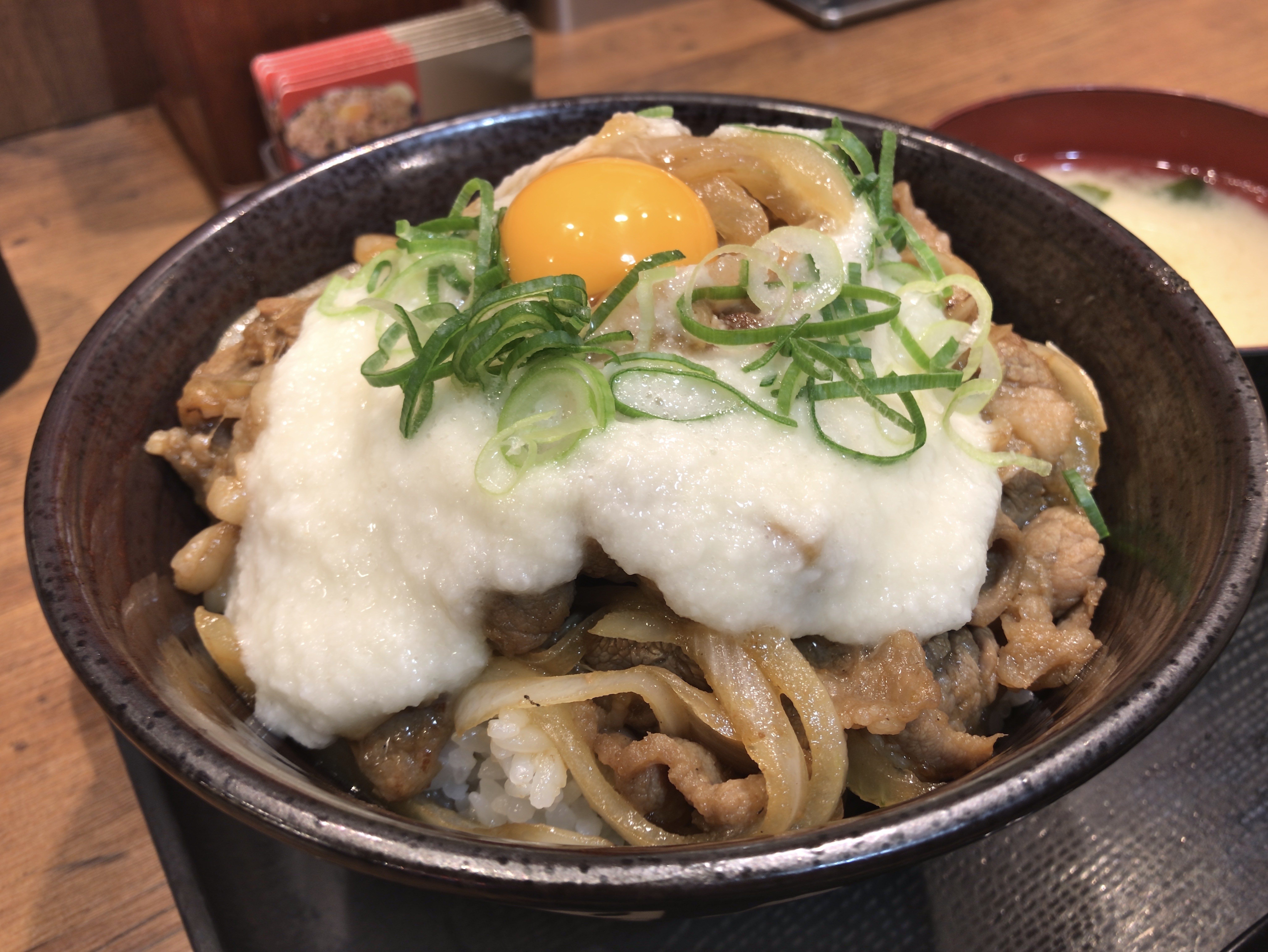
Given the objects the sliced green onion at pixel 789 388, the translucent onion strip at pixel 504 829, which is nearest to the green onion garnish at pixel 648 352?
the sliced green onion at pixel 789 388

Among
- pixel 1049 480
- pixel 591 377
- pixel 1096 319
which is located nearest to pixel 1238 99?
pixel 1096 319

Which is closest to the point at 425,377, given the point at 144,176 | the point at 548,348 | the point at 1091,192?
the point at 548,348

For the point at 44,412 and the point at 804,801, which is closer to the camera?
the point at 804,801

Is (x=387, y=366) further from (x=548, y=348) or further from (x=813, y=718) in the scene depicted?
(x=813, y=718)

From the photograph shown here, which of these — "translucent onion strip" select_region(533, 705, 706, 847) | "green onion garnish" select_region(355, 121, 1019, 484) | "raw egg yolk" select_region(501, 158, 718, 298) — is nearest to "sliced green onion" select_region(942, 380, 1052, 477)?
"green onion garnish" select_region(355, 121, 1019, 484)

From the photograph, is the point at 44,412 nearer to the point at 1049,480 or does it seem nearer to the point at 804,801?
the point at 804,801
